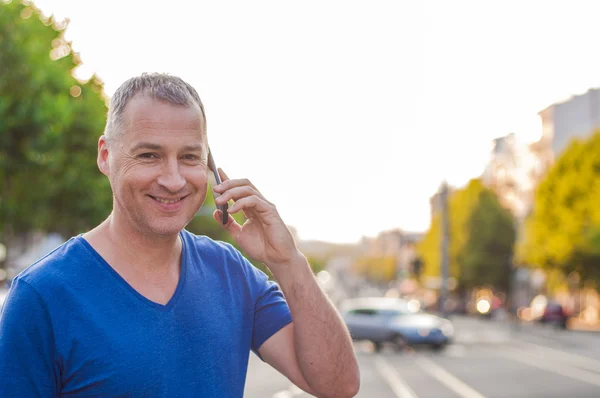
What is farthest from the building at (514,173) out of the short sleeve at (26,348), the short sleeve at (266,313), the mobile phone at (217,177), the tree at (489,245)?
the short sleeve at (26,348)

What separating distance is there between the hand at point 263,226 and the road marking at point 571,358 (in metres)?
20.9

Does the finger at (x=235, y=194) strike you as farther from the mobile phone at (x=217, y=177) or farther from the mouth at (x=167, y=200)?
the mouth at (x=167, y=200)

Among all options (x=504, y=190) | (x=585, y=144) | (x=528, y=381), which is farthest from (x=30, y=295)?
(x=504, y=190)

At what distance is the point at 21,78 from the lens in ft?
94.9

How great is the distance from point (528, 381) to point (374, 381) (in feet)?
9.13

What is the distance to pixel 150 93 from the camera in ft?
7.85

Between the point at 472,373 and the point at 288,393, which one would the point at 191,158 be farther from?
the point at 472,373

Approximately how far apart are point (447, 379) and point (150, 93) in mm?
18589

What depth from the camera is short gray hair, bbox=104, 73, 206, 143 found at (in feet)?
7.86

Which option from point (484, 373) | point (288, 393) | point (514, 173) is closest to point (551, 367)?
point (484, 373)

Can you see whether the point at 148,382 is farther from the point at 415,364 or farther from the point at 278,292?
the point at 415,364

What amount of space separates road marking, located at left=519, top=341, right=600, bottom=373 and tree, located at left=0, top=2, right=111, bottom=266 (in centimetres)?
1213

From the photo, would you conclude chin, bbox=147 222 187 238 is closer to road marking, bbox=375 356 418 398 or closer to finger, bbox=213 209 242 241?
finger, bbox=213 209 242 241

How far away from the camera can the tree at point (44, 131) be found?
27859 millimetres
